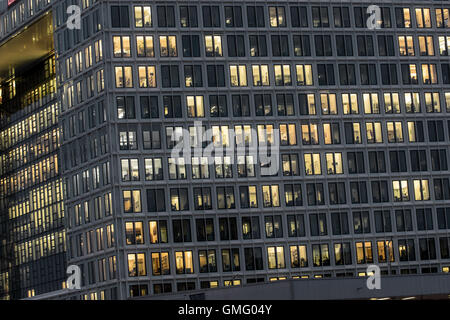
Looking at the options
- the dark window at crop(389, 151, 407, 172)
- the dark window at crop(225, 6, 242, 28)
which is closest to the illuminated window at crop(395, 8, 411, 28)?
the dark window at crop(389, 151, 407, 172)

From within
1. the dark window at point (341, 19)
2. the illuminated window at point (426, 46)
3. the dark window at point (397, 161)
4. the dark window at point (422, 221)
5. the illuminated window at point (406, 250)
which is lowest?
the illuminated window at point (406, 250)

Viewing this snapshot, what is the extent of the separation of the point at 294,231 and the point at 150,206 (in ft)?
50.7

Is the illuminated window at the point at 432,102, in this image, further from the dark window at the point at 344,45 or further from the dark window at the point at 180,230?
the dark window at the point at 180,230

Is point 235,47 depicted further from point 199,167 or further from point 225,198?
point 225,198

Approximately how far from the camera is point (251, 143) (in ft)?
330

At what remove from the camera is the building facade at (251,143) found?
98938mm

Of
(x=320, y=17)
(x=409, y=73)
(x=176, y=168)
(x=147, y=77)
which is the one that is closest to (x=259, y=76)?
(x=320, y=17)

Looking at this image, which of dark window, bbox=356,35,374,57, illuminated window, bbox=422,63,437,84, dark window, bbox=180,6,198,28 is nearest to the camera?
dark window, bbox=180,6,198,28

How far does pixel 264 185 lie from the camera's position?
101312 millimetres

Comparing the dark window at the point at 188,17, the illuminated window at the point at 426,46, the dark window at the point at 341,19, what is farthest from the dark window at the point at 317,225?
the dark window at the point at 188,17

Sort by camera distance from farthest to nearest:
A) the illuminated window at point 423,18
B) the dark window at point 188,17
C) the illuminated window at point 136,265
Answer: the illuminated window at point 423,18 → the dark window at point 188,17 → the illuminated window at point 136,265

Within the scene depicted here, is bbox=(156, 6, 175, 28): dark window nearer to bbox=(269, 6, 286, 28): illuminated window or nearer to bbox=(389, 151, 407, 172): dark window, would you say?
bbox=(269, 6, 286, 28): illuminated window

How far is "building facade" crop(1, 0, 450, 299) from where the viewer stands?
9894 cm

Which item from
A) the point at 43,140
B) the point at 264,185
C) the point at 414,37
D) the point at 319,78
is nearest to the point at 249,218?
the point at 264,185
